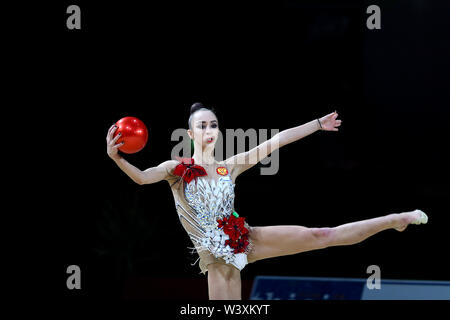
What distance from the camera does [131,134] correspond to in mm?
3160

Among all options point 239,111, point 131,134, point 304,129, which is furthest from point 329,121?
point 239,111

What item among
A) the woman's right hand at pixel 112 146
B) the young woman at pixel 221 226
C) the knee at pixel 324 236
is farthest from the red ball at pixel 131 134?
the knee at pixel 324 236

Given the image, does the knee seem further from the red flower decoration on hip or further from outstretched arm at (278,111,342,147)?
outstretched arm at (278,111,342,147)

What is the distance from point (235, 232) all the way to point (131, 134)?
0.77 meters

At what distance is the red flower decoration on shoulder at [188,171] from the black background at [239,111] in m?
1.87

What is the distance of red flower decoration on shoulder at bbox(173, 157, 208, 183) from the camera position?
3.38 m

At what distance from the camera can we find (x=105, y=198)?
561 centimetres

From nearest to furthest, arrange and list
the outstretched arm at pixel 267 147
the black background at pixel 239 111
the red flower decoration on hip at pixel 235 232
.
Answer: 1. the red flower decoration on hip at pixel 235 232
2. the outstretched arm at pixel 267 147
3. the black background at pixel 239 111

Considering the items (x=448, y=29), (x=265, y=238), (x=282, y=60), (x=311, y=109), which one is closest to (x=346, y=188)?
(x=311, y=109)

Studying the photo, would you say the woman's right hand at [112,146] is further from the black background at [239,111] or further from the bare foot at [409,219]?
the black background at [239,111]

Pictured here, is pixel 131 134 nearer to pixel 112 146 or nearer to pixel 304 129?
pixel 112 146

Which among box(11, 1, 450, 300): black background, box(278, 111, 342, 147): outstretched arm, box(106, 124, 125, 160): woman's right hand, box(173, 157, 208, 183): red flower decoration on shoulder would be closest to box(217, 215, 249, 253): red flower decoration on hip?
box(173, 157, 208, 183): red flower decoration on shoulder

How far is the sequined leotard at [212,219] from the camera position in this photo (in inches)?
131
